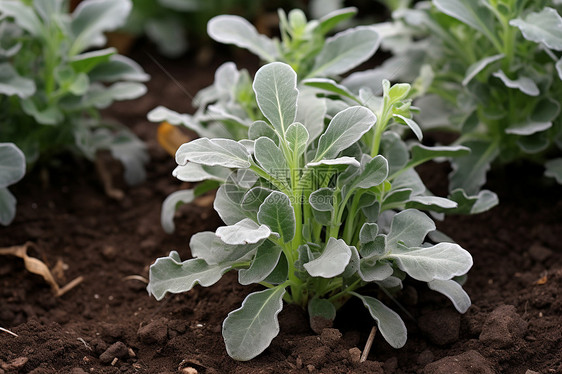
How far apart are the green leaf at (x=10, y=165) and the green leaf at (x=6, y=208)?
0.18m

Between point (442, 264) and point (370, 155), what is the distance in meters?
0.43

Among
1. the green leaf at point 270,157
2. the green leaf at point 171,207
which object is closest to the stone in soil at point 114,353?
the green leaf at point 171,207

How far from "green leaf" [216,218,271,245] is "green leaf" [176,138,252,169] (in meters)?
0.16

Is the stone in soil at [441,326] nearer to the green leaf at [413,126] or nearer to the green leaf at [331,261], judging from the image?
the green leaf at [331,261]

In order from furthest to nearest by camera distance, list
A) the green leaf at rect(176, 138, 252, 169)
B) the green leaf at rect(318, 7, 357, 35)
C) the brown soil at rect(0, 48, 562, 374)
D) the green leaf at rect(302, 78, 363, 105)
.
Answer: the green leaf at rect(318, 7, 357, 35), the green leaf at rect(302, 78, 363, 105), the brown soil at rect(0, 48, 562, 374), the green leaf at rect(176, 138, 252, 169)

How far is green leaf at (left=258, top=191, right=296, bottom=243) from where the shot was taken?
1581 millimetres

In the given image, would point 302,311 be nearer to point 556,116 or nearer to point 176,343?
point 176,343

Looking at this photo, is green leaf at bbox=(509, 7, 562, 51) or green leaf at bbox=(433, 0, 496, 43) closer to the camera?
green leaf at bbox=(509, 7, 562, 51)

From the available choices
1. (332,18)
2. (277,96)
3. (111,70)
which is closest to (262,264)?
(277,96)

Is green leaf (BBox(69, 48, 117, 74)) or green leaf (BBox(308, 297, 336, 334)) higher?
green leaf (BBox(69, 48, 117, 74))

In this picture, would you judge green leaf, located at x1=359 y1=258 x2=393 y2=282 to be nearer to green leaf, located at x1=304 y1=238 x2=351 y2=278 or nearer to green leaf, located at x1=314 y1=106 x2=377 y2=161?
green leaf, located at x1=304 y1=238 x2=351 y2=278

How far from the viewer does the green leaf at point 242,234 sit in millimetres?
1454

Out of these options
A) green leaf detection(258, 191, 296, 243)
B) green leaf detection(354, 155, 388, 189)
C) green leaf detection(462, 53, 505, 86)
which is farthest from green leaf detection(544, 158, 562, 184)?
green leaf detection(258, 191, 296, 243)

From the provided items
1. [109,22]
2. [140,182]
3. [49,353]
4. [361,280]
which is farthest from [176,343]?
[109,22]
